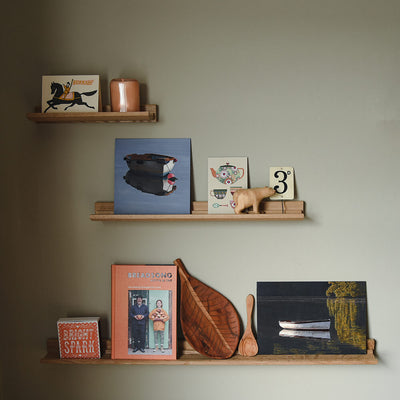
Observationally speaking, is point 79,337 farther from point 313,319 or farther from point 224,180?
point 313,319

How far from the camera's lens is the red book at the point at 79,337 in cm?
183

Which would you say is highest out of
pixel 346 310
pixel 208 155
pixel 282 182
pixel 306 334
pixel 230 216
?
pixel 208 155

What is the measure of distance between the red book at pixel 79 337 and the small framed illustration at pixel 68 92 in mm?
939

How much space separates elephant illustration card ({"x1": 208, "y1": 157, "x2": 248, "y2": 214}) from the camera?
187cm

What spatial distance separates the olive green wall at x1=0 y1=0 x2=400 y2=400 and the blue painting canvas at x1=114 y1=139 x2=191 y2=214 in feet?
0.18

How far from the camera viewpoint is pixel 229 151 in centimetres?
189

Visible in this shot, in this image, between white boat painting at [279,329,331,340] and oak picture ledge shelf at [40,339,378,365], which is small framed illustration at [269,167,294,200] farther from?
oak picture ledge shelf at [40,339,378,365]

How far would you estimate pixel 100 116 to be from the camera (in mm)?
→ 1786

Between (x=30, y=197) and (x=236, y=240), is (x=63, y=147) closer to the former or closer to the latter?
(x=30, y=197)

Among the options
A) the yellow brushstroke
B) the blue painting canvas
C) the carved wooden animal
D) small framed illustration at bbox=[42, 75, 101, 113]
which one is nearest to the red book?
the blue painting canvas

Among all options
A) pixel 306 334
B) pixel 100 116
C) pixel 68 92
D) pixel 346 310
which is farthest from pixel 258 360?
pixel 68 92

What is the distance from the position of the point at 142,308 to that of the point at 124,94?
0.95m

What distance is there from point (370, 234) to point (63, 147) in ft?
4.79

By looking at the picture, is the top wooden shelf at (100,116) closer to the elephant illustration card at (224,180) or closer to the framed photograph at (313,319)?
the elephant illustration card at (224,180)
